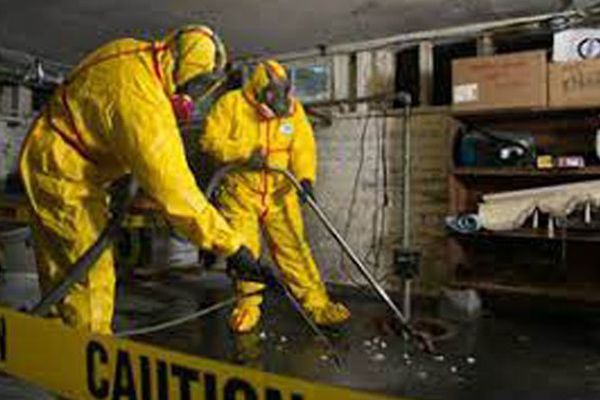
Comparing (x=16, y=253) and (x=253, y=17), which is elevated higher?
(x=253, y=17)

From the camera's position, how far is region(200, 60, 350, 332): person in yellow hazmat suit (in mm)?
3210

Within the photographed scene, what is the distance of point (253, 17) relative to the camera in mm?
3977

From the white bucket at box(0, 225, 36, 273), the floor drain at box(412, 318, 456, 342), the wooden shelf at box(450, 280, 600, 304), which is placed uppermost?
the white bucket at box(0, 225, 36, 273)

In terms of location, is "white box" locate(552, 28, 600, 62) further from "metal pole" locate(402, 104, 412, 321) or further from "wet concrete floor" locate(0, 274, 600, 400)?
"wet concrete floor" locate(0, 274, 600, 400)

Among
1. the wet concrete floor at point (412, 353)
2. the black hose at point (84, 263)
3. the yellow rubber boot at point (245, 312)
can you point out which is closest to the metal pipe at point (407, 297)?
the wet concrete floor at point (412, 353)

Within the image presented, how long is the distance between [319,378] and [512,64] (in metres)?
2.24

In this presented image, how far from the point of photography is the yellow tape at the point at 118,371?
0.98 metres

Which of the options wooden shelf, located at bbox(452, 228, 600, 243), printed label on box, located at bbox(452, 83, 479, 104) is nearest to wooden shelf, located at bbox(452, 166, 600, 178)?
wooden shelf, located at bbox(452, 228, 600, 243)

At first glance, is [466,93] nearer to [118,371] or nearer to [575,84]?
[575,84]

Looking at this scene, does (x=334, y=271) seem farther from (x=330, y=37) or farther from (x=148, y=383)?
(x=148, y=383)

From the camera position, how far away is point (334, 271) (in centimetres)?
480

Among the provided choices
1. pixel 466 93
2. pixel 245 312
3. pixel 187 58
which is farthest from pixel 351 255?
pixel 466 93

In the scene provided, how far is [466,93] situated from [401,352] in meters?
1.75

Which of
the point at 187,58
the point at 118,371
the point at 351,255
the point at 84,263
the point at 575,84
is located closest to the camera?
the point at 118,371
